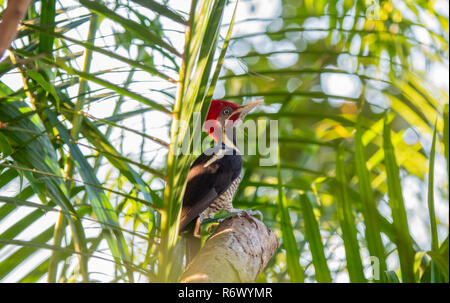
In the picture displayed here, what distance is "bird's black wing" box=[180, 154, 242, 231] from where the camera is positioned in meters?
1.98

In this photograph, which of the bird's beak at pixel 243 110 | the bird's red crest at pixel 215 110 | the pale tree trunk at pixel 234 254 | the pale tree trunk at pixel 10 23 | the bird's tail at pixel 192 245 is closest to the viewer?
the pale tree trunk at pixel 10 23

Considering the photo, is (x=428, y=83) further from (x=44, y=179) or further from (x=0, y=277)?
(x=0, y=277)

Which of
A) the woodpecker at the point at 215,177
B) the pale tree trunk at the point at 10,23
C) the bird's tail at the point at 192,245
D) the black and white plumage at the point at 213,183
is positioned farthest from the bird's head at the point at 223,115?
the pale tree trunk at the point at 10,23

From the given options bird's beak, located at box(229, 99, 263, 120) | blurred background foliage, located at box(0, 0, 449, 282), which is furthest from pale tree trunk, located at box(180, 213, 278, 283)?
bird's beak, located at box(229, 99, 263, 120)

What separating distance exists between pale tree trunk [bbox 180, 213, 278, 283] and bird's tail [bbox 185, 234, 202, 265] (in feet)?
0.90

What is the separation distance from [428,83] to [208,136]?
4.48 ft

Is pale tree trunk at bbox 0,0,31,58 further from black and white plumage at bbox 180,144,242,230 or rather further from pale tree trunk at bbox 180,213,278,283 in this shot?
black and white plumage at bbox 180,144,242,230

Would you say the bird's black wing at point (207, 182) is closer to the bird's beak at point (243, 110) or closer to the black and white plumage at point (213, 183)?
the black and white plumage at point (213, 183)

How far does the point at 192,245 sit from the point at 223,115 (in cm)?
95

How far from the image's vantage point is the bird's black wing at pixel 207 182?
1.98m

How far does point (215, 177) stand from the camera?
217 centimetres

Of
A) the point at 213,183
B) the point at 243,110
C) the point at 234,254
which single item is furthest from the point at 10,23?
the point at 243,110
